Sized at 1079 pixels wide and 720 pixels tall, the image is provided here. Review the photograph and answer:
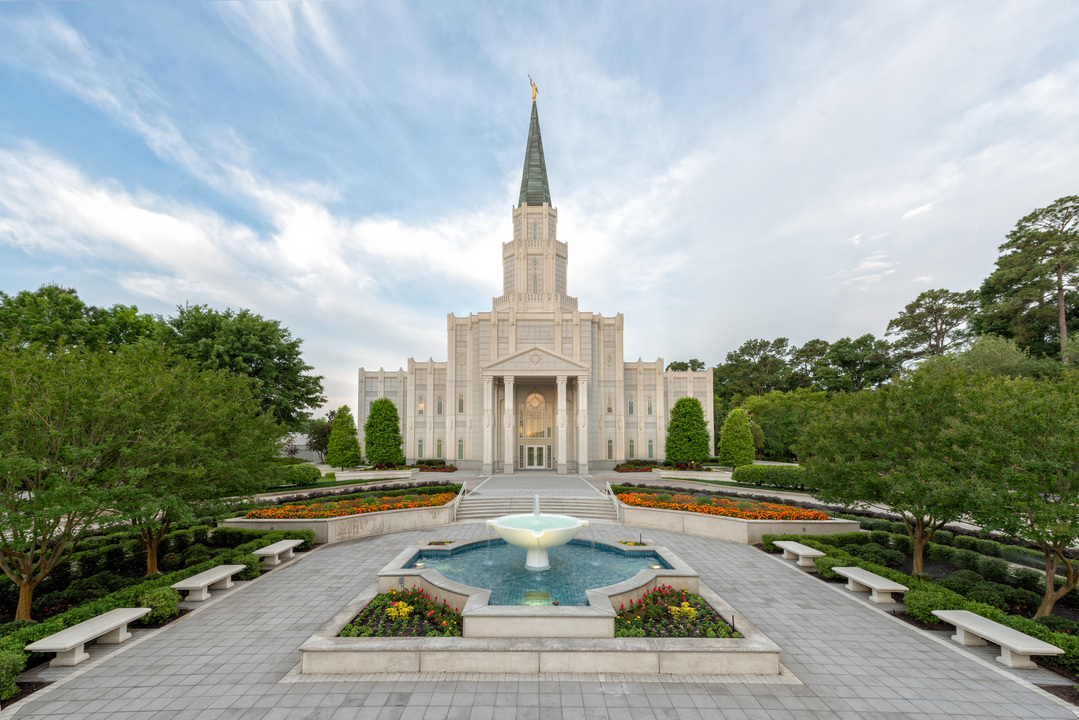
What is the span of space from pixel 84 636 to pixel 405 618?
5.34 meters

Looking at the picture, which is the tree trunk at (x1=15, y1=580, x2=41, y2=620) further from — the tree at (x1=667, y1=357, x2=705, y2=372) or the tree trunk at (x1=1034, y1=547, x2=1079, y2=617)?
the tree at (x1=667, y1=357, x2=705, y2=372)

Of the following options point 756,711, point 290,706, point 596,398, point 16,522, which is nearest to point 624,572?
point 756,711

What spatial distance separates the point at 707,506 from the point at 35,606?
65.8 feet

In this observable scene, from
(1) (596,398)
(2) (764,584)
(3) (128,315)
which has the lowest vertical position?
(2) (764,584)

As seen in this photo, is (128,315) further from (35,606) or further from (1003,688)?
(1003,688)

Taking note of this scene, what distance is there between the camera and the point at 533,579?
35.9ft

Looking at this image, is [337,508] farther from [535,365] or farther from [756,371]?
[756,371]

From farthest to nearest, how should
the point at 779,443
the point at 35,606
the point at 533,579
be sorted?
the point at 779,443 → the point at 533,579 → the point at 35,606

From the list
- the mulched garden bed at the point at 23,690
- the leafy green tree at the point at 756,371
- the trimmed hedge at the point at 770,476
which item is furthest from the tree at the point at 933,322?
the mulched garden bed at the point at 23,690

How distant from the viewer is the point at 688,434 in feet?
115

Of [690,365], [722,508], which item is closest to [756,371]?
[690,365]

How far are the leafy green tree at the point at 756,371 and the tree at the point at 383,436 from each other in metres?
52.0

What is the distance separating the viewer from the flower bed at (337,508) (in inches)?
648

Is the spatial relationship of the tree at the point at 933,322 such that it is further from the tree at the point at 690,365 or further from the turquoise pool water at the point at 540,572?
the turquoise pool water at the point at 540,572
